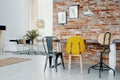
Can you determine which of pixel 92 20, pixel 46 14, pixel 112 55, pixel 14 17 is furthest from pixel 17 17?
pixel 112 55

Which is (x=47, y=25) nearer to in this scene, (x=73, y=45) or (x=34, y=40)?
(x=34, y=40)

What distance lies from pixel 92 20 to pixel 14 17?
558 cm

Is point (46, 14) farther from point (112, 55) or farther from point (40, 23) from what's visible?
point (112, 55)

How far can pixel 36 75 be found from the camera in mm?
4309

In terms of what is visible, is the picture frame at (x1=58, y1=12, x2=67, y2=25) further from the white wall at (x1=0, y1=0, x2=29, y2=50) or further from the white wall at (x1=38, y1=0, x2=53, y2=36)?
the white wall at (x1=38, y1=0, x2=53, y2=36)

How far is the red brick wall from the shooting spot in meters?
5.57

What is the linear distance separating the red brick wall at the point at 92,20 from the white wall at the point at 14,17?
4.03 m

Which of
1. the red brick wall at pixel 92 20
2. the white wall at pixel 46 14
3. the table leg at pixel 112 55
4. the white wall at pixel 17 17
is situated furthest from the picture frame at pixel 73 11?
the white wall at pixel 46 14

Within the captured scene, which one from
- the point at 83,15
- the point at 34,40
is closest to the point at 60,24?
the point at 83,15

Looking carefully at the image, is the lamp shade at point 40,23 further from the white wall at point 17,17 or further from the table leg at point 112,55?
the table leg at point 112,55

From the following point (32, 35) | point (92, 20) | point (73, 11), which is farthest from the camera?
point (32, 35)

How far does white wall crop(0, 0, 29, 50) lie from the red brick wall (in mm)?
4035

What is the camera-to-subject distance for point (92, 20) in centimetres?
590

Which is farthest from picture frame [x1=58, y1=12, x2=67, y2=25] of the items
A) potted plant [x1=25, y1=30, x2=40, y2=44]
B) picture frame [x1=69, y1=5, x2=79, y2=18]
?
potted plant [x1=25, y1=30, x2=40, y2=44]
